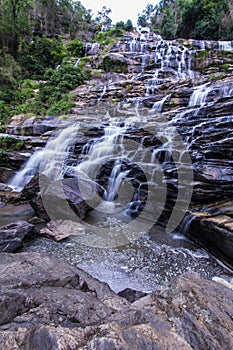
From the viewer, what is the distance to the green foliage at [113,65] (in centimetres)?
2002

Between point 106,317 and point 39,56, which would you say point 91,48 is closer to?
point 39,56

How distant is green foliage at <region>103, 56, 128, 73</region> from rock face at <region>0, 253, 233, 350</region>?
2099 cm

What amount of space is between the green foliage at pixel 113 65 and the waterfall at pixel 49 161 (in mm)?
12614

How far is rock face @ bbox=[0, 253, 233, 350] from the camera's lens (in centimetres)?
121

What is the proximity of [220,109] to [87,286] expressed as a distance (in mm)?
8564

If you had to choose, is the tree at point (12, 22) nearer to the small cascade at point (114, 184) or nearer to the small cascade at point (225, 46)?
the small cascade at point (225, 46)

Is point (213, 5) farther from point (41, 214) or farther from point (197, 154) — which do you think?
point (41, 214)

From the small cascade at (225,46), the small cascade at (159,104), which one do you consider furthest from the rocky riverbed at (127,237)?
the small cascade at (225,46)

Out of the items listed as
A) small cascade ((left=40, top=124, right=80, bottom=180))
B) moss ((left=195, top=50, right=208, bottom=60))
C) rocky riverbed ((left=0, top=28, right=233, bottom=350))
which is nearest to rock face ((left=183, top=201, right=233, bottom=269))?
rocky riverbed ((left=0, top=28, right=233, bottom=350))

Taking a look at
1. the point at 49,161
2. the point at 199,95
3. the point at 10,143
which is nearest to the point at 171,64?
the point at 199,95

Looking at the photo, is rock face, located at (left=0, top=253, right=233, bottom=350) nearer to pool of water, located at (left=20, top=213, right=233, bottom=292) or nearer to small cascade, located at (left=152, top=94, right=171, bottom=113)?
pool of water, located at (left=20, top=213, right=233, bottom=292)

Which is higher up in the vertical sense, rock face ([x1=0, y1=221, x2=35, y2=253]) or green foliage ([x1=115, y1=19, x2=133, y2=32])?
green foliage ([x1=115, y1=19, x2=133, y2=32])

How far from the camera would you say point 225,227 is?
11.9 ft

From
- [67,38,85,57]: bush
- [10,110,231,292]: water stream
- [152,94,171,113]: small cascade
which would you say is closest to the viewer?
[10,110,231,292]: water stream
